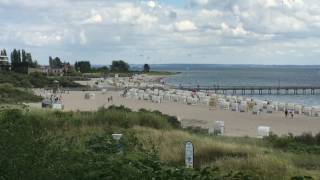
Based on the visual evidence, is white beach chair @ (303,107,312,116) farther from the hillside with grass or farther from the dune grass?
the dune grass

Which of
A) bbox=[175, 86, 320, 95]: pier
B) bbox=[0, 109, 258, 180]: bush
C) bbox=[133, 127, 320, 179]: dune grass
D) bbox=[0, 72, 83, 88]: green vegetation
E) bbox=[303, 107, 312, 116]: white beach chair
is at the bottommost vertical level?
bbox=[175, 86, 320, 95]: pier

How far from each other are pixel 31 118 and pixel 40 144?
1202cm

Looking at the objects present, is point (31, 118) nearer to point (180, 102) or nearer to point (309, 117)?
point (309, 117)

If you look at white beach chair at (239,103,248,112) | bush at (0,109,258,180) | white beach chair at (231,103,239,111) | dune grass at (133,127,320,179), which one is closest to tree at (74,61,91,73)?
white beach chair at (231,103,239,111)

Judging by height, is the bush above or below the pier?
above

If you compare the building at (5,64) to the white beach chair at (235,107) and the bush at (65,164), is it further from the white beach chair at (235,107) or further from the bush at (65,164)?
the bush at (65,164)

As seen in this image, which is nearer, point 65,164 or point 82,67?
point 65,164

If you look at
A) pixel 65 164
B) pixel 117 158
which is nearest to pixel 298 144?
pixel 117 158

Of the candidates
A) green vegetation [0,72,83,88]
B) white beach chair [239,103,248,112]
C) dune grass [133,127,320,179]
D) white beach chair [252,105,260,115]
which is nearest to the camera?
dune grass [133,127,320,179]

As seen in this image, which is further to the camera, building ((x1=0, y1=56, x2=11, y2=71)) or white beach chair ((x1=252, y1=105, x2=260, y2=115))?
building ((x1=0, y1=56, x2=11, y2=71))

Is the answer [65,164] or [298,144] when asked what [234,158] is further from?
[298,144]

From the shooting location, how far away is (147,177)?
6789 millimetres

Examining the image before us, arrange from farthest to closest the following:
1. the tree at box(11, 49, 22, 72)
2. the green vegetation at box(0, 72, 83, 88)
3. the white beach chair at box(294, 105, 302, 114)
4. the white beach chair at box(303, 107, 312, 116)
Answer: the tree at box(11, 49, 22, 72) < the green vegetation at box(0, 72, 83, 88) < the white beach chair at box(294, 105, 302, 114) < the white beach chair at box(303, 107, 312, 116)

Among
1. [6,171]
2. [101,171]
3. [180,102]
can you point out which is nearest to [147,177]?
[101,171]
